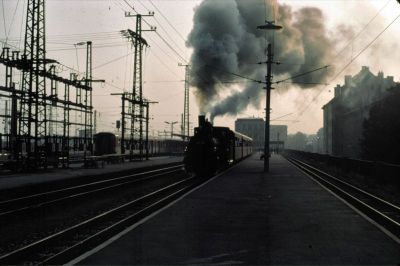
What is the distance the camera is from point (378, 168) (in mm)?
23109

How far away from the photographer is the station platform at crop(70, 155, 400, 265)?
7.18m

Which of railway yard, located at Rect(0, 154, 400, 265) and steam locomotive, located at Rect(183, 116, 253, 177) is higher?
steam locomotive, located at Rect(183, 116, 253, 177)

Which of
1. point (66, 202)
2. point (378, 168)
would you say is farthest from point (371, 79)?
point (66, 202)

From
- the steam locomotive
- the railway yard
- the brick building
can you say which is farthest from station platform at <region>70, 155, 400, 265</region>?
the brick building

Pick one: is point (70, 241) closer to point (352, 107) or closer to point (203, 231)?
point (203, 231)

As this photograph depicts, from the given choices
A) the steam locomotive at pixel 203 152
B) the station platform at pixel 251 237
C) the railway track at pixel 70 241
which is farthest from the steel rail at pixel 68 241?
the steam locomotive at pixel 203 152

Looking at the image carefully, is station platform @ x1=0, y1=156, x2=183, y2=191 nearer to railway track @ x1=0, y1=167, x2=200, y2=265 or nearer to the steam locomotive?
the steam locomotive

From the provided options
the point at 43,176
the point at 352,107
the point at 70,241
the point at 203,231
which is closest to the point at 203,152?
the point at 43,176

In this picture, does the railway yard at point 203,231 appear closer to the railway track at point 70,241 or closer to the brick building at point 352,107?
the railway track at point 70,241

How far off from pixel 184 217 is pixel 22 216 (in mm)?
4257

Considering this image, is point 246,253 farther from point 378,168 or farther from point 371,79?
point 371,79

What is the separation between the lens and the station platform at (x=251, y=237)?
7.18 metres

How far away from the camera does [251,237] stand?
29.1 feet

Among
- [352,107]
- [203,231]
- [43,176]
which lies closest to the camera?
[203,231]
